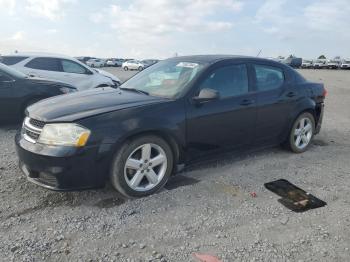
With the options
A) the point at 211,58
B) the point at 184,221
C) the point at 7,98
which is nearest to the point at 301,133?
the point at 211,58

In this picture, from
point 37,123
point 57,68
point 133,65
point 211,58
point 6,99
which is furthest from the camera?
point 133,65

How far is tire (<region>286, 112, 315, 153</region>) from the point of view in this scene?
18.6 ft

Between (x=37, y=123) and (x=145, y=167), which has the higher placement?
(x=37, y=123)

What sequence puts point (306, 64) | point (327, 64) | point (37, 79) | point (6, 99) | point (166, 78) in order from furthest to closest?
point (306, 64), point (327, 64), point (37, 79), point (6, 99), point (166, 78)

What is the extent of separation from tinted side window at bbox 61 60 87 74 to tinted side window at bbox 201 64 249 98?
6969mm

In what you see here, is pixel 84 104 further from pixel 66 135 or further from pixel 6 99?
pixel 6 99

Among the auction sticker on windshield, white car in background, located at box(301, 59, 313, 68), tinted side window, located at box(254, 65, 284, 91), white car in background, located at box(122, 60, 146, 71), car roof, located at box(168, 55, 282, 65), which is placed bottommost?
white car in background, located at box(301, 59, 313, 68)

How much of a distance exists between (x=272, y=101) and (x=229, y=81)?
860mm

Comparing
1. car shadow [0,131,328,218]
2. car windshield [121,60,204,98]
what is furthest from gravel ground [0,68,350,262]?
car windshield [121,60,204,98]

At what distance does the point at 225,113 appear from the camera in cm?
455

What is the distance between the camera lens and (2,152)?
5457 millimetres

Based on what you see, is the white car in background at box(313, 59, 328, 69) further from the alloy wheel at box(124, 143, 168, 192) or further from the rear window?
the alloy wheel at box(124, 143, 168, 192)

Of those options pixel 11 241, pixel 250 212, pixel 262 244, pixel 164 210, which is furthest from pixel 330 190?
pixel 11 241

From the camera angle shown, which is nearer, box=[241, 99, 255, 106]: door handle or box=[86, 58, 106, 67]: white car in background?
box=[241, 99, 255, 106]: door handle
